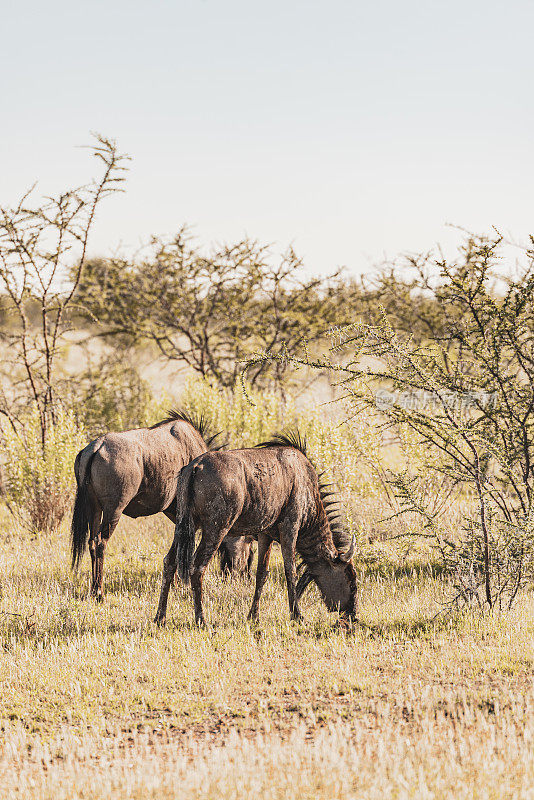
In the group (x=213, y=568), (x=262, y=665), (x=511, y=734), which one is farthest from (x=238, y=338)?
(x=511, y=734)

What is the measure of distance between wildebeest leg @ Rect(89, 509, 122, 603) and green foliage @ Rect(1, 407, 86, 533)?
309 cm

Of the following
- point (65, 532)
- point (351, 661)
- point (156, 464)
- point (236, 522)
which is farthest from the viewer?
point (65, 532)

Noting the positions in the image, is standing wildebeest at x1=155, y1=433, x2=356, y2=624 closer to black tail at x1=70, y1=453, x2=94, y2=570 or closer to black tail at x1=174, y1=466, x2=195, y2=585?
black tail at x1=174, y1=466, x2=195, y2=585

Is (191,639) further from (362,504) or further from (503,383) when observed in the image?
(362,504)

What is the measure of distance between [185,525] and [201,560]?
362 mm

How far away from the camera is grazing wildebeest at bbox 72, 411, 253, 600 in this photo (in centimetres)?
768

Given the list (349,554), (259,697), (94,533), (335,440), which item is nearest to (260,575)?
(349,554)

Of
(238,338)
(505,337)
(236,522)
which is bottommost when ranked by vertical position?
(236,522)

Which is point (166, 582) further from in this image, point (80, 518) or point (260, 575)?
point (80, 518)

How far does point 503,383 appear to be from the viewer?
7523 mm

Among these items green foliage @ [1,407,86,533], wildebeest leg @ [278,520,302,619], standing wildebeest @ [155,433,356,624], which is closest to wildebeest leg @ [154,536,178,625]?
standing wildebeest @ [155,433,356,624]

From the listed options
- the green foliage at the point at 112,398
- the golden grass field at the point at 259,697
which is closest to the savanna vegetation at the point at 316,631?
→ the golden grass field at the point at 259,697

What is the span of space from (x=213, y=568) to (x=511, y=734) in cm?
459

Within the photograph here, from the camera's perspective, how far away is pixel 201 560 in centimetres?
666
